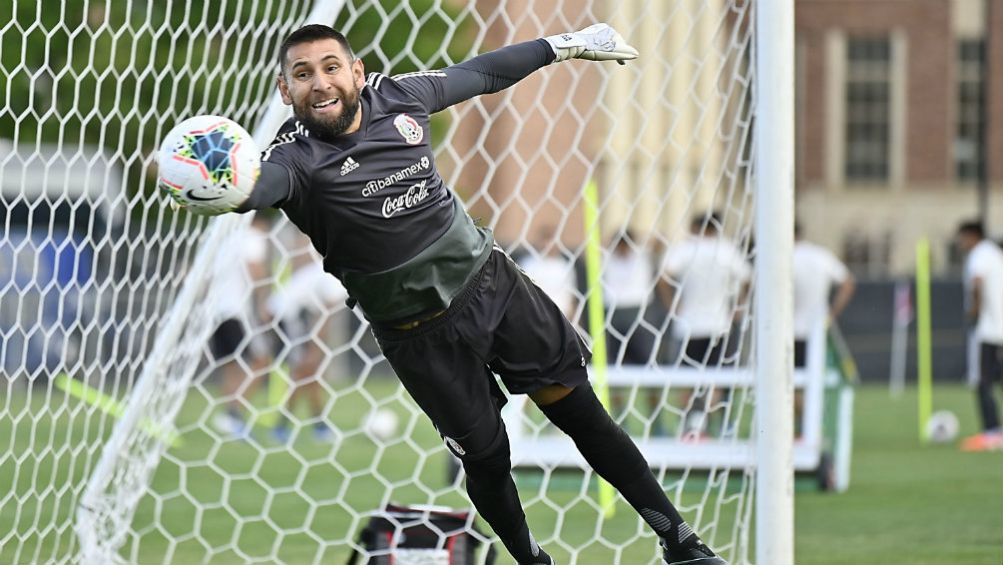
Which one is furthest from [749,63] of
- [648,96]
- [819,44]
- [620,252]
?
[819,44]

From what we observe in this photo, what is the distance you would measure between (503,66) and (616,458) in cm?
120

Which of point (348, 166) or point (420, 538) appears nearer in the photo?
point (348, 166)

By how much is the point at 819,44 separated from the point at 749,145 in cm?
3487

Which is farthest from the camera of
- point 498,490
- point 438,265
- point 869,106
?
point 869,106

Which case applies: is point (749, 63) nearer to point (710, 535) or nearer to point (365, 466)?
point (710, 535)

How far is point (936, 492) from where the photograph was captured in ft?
28.1

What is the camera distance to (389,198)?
4062mm

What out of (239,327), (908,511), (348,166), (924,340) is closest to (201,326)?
(348,166)

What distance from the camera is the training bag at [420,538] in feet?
16.4

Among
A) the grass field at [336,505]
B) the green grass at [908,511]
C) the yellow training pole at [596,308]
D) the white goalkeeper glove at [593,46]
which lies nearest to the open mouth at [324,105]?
the white goalkeeper glove at [593,46]

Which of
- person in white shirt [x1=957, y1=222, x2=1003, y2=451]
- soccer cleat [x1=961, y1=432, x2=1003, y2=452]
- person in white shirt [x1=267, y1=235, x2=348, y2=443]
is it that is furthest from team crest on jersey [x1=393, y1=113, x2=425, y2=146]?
person in white shirt [x1=957, y1=222, x2=1003, y2=451]

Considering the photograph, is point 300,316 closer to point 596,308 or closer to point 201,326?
point 596,308

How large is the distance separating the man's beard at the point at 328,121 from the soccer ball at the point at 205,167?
40 centimetres

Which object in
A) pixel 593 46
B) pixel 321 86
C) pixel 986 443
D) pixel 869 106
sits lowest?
pixel 869 106
